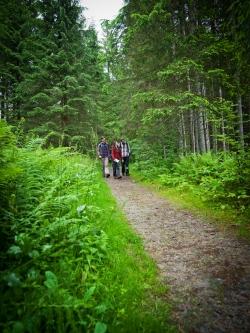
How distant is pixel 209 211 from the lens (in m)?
7.95

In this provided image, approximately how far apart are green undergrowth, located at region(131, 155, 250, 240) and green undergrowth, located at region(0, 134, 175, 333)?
2.60 meters

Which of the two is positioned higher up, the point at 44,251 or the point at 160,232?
the point at 44,251

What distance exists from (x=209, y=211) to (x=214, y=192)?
3.39ft

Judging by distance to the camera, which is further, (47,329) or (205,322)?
(205,322)

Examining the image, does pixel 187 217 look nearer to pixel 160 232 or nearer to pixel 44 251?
pixel 160 232

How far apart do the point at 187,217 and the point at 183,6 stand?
12.9m

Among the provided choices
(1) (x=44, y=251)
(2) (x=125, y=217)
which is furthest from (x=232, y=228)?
(1) (x=44, y=251)

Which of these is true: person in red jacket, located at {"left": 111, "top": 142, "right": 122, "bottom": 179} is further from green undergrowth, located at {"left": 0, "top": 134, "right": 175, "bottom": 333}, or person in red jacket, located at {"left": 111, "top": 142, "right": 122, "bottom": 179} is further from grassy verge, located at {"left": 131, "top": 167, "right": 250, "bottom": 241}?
green undergrowth, located at {"left": 0, "top": 134, "right": 175, "bottom": 333}

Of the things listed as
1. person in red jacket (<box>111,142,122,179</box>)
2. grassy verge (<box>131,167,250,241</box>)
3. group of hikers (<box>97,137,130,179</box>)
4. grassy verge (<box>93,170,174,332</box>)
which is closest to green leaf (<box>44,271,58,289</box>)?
grassy verge (<box>93,170,174,332</box>)

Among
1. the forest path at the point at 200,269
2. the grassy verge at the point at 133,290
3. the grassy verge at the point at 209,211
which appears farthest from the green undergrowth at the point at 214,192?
the grassy verge at the point at 133,290

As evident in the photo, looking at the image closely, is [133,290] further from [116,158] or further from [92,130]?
[116,158]

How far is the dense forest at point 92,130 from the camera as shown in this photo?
3271mm

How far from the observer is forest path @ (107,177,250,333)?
3.32 meters

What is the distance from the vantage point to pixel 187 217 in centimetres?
760
